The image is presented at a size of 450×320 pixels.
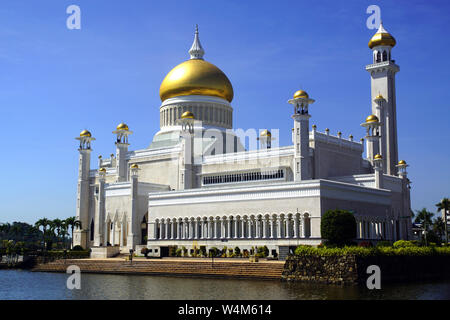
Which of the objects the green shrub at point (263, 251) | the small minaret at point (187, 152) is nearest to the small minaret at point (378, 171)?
the green shrub at point (263, 251)

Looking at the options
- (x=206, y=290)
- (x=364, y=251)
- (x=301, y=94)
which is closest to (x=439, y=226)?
(x=301, y=94)

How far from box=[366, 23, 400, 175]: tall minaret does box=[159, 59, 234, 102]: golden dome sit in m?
17.0

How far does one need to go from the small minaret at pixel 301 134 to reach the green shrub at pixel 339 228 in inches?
433

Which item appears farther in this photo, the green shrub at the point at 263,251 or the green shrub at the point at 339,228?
the green shrub at the point at 263,251

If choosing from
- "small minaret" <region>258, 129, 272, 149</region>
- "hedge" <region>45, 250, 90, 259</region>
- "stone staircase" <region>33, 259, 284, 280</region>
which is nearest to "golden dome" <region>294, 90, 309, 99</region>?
"small minaret" <region>258, 129, 272, 149</region>

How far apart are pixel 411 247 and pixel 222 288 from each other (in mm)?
15441

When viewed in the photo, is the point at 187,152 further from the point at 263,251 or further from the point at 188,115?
the point at 263,251

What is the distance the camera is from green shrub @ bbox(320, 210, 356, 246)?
40.2 metres

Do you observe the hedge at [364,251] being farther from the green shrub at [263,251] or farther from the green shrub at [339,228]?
the green shrub at [263,251]

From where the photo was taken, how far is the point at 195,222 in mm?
55094

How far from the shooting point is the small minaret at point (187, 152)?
60531 mm

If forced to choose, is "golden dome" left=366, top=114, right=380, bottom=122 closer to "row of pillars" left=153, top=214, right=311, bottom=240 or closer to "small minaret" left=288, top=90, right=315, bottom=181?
"small minaret" left=288, top=90, right=315, bottom=181

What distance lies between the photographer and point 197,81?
66438 mm
